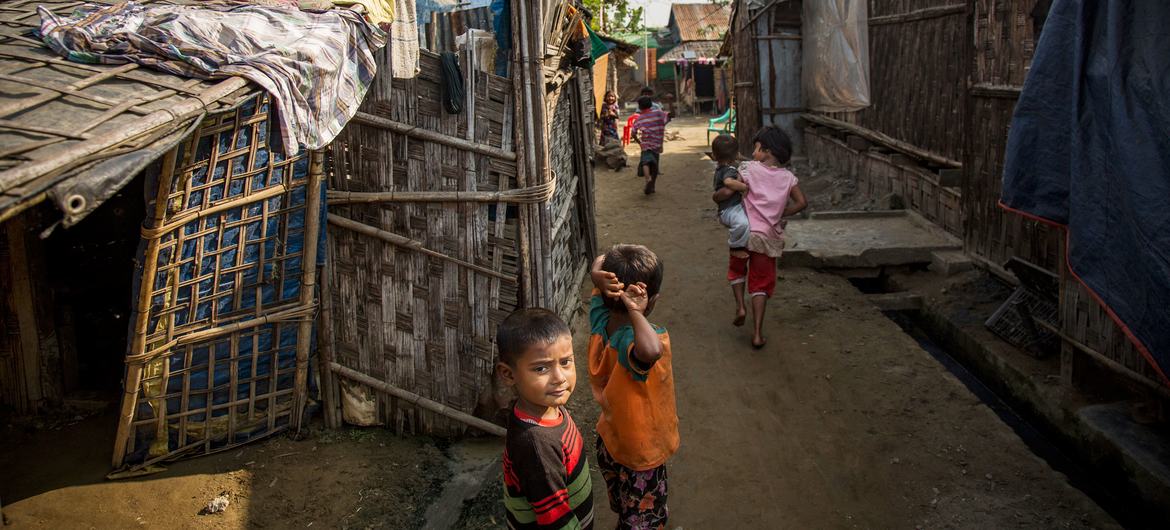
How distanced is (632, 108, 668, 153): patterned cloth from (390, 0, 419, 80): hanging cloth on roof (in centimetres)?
849

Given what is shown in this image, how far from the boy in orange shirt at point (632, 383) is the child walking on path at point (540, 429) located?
0.25 metres

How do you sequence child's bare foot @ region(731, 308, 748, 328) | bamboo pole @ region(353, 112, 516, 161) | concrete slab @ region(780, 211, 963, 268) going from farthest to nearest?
1. concrete slab @ region(780, 211, 963, 268)
2. child's bare foot @ region(731, 308, 748, 328)
3. bamboo pole @ region(353, 112, 516, 161)

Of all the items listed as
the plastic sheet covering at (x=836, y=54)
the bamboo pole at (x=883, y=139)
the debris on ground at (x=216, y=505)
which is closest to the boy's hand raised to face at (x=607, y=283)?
the debris on ground at (x=216, y=505)

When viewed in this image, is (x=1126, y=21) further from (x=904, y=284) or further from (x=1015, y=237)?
(x=904, y=284)

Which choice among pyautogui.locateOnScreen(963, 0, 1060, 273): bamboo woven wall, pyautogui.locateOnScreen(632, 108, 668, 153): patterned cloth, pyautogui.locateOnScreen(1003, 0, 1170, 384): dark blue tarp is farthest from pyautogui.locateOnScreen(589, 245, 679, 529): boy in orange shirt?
pyautogui.locateOnScreen(632, 108, 668, 153): patterned cloth

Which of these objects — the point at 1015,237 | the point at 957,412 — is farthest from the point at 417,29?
the point at 1015,237

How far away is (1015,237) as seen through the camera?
545cm

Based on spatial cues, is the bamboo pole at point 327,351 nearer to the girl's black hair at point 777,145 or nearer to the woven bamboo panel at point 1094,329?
the girl's black hair at point 777,145

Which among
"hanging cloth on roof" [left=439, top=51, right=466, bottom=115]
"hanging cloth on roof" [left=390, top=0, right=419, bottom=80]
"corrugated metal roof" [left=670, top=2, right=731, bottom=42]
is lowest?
"hanging cloth on roof" [left=439, top=51, right=466, bottom=115]

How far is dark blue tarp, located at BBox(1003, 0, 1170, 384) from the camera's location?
3.18m

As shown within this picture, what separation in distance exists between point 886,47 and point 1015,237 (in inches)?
179

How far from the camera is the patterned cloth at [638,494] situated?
275cm

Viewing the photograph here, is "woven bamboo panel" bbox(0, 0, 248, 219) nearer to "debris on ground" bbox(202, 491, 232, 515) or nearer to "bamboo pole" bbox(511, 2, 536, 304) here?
"bamboo pole" bbox(511, 2, 536, 304)

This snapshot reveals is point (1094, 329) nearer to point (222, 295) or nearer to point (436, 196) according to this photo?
point (436, 196)
